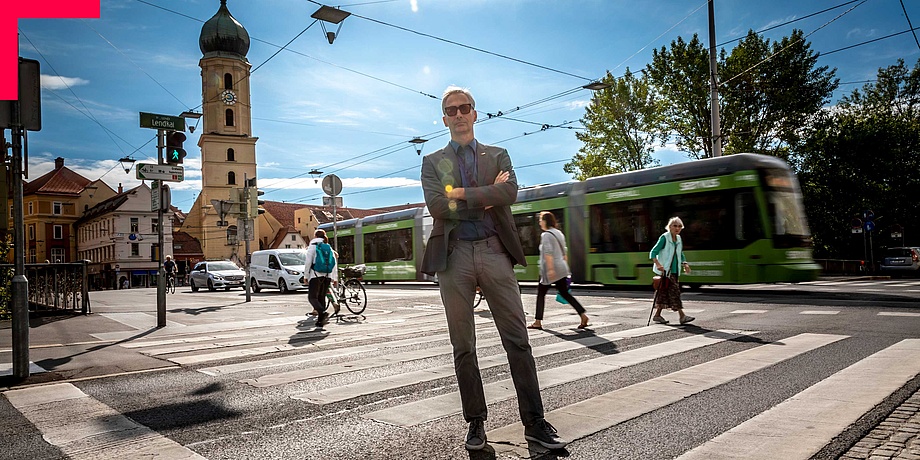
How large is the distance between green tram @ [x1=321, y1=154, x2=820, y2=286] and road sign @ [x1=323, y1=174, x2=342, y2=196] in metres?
5.97

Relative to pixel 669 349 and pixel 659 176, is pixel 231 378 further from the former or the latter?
pixel 659 176

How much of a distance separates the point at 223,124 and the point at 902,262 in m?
67.2

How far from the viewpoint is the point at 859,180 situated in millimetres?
37062

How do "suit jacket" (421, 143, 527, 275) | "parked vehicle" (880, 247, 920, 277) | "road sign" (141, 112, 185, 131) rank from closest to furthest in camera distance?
"suit jacket" (421, 143, 527, 275) → "road sign" (141, 112, 185, 131) → "parked vehicle" (880, 247, 920, 277)

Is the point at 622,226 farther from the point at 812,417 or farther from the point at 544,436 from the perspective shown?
the point at 544,436

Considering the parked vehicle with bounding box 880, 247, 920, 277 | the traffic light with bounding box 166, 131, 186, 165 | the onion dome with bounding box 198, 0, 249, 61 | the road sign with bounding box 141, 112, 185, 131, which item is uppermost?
the onion dome with bounding box 198, 0, 249, 61

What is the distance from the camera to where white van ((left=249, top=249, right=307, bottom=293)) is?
25.3 metres

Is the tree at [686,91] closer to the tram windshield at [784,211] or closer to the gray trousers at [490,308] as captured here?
the tram windshield at [784,211]

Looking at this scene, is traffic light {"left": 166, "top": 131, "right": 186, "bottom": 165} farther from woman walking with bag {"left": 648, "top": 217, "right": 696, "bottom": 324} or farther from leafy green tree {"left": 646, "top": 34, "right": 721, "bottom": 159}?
leafy green tree {"left": 646, "top": 34, "right": 721, "bottom": 159}

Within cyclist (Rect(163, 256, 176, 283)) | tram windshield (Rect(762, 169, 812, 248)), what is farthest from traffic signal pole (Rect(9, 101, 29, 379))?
cyclist (Rect(163, 256, 176, 283))

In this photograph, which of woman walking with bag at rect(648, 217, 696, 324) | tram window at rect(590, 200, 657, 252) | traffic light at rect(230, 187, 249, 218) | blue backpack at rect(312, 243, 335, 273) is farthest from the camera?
traffic light at rect(230, 187, 249, 218)

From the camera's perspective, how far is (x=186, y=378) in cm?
602

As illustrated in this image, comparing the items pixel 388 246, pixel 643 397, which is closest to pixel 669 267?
pixel 643 397

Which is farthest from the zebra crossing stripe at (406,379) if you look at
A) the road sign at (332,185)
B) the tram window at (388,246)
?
the tram window at (388,246)
